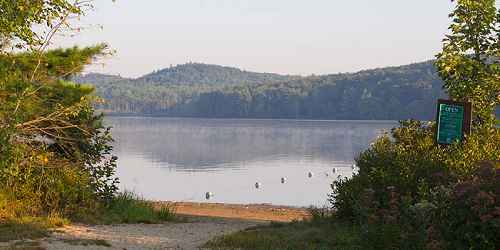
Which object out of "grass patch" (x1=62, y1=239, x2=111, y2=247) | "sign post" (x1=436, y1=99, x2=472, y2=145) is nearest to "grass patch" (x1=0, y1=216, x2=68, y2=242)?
"grass patch" (x1=62, y1=239, x2=111, y2=247)

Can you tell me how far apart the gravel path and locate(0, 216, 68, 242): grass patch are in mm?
256

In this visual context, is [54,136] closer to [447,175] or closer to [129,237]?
[129,237]

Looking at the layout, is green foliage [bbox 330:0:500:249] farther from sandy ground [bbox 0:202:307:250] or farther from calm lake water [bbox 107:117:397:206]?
calm lake water [bbox 107:117:397:206]

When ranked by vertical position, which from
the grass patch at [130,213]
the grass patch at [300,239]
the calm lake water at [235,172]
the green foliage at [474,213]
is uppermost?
the green foliage at [474,213]

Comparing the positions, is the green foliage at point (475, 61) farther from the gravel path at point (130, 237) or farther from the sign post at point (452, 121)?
the gravel path at point (130, 237)

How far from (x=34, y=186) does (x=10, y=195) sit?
662 millimetres

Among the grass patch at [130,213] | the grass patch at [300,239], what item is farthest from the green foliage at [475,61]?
the grass patch at [130,213]

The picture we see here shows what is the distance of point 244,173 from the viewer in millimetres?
50375

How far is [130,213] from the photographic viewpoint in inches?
613

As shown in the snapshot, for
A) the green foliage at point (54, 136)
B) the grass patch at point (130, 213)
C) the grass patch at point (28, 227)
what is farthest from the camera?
the grass patch at point (130, 213)

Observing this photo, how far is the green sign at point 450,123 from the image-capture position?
12055mm

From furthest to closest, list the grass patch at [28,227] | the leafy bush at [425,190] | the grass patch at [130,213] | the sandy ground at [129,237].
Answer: the grass patch at [130,213] < the grass patch at [28,227] < the sandy ground at [129,237] < the leafy bush at [425,190]

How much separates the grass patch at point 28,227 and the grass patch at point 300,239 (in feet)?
11.1

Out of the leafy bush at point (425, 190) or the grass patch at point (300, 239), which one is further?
the grass patch at point (300, 239)
